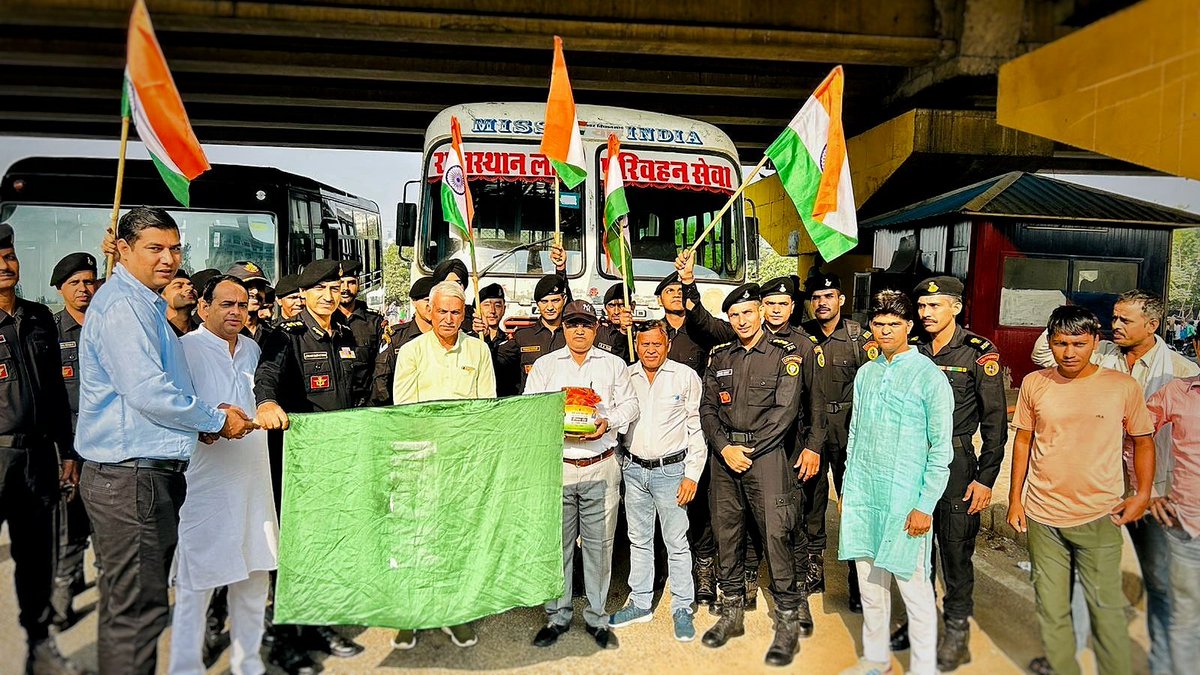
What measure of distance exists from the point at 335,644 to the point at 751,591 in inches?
101

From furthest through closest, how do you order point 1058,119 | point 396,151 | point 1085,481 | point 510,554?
point 396,151 → point 1058,119 → point 510,554 → point 1085,481

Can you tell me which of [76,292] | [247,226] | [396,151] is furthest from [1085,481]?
[396,151]

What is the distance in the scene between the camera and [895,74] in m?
9.50

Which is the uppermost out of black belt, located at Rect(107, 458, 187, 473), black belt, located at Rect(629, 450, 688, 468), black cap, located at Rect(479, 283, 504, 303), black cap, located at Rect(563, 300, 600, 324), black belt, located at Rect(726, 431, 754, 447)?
black cap, located at Rect(479, 283, 504, 303)

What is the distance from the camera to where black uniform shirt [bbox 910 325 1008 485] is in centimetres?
365

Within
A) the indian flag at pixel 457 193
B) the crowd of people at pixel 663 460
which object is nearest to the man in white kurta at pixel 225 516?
the crowd of people at pixel 663 460

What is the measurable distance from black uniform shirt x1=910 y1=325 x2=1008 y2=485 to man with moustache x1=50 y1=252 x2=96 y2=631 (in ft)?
15.8

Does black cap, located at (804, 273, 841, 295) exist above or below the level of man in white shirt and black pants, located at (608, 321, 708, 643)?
above

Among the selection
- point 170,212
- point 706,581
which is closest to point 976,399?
point 706,581

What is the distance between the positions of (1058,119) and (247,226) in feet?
28.2

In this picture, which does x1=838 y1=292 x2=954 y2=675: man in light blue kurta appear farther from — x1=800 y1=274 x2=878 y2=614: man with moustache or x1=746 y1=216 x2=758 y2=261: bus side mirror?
x1=746 y1=216 x2=758 y2=261: bus side mirror

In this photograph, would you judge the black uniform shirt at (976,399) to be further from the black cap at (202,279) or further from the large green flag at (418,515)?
the black cap at (202,279)

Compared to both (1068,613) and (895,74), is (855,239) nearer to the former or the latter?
(1068,613)


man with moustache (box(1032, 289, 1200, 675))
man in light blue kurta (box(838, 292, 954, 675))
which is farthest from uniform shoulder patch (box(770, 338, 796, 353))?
man with moustache (box(1032, 289, 1200, 675))
